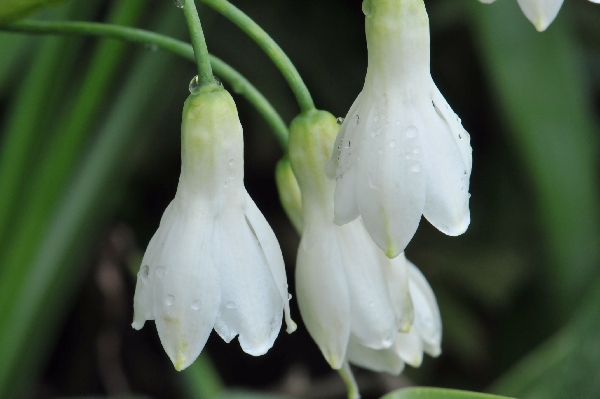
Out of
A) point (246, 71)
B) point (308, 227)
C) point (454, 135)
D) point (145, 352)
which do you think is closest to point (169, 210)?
point (308, 227)

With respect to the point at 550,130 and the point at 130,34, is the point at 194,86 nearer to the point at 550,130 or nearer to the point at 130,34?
the point at 130,34

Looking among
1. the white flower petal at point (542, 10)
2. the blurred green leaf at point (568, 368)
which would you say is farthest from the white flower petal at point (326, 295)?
the blurred green leaf at point (568, 368)

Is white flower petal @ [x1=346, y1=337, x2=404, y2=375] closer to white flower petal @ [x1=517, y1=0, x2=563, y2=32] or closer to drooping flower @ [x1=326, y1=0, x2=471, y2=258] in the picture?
drooping flower @ [x1=326, y1=0, x2=471, y2=258]

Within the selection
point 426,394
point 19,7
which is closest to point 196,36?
point 19,7

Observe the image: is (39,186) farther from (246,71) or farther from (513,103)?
(513,103)

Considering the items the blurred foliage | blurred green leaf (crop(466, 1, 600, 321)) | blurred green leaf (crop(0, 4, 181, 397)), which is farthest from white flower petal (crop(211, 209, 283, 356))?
blurred green leaf (crop(466, 1, 600, 321))

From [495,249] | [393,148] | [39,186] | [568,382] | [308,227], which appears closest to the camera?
[393,148]

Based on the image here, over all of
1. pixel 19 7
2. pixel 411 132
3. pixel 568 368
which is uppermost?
pixel 19 7
